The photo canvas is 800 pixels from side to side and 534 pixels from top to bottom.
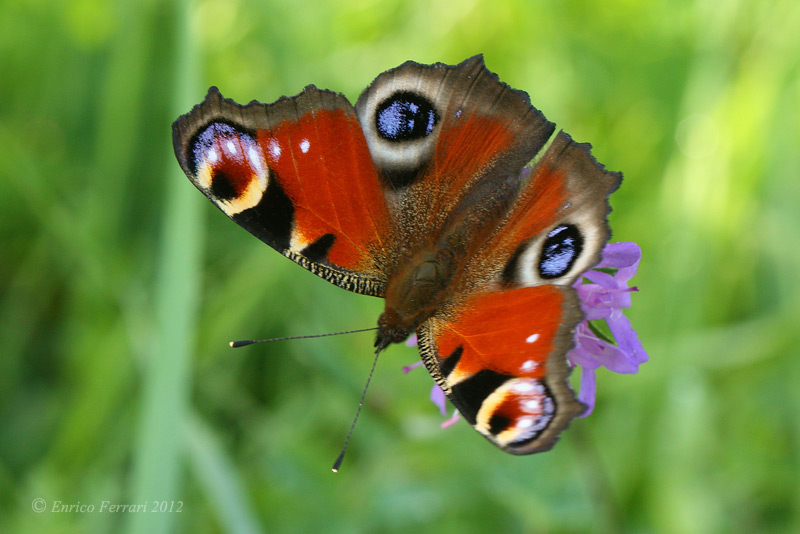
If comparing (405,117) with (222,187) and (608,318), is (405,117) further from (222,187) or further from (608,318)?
(608,318)

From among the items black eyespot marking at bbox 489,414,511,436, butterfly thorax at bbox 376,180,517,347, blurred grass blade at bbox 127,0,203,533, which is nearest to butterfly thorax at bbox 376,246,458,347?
butterfly thorax at bbox 376,180,517,347

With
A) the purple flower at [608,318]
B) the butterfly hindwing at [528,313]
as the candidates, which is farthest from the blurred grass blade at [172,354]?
the purple flower at [608,318]

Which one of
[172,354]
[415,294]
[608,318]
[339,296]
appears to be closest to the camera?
[608,318]

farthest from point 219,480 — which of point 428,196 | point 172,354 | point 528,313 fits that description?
point 528,313

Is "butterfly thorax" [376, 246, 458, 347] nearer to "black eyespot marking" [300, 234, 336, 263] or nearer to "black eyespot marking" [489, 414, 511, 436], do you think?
"black eyespot marking" [300, 234, 336, 263]

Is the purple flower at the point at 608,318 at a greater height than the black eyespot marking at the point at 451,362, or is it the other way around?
the purple flower at the point at 608,318

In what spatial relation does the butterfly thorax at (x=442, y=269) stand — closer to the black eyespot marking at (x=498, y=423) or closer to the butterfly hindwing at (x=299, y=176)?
the butterfly hindwing at (x=299, y=176)

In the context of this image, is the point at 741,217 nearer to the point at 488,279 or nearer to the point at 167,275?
the point at 488,279
